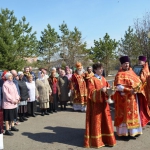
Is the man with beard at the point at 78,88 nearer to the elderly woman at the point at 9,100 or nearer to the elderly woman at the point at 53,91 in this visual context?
the elderly woman at the point at 53,91

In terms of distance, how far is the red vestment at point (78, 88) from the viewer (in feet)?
31.1

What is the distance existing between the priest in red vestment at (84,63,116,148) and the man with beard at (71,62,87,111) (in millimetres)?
4149

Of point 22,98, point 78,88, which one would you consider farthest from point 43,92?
point 78,88

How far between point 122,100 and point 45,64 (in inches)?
1031

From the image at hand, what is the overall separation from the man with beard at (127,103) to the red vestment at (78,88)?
155 inches

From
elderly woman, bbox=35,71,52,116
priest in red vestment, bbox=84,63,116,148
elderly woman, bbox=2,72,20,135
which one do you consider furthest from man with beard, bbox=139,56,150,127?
elderly woman, bbox=35,71,52,116

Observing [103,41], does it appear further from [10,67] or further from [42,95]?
[42,95]

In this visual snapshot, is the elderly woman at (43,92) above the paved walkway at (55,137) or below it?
above

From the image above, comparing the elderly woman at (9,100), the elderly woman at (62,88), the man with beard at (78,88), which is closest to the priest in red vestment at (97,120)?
the elderly woman at (9,100)

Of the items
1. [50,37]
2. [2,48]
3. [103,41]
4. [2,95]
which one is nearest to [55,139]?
[2,95]

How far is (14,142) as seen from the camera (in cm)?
592

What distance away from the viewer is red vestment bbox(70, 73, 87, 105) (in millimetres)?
9492

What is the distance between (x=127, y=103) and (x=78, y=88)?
4211 mm

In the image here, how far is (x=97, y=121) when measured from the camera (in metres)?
5.17
